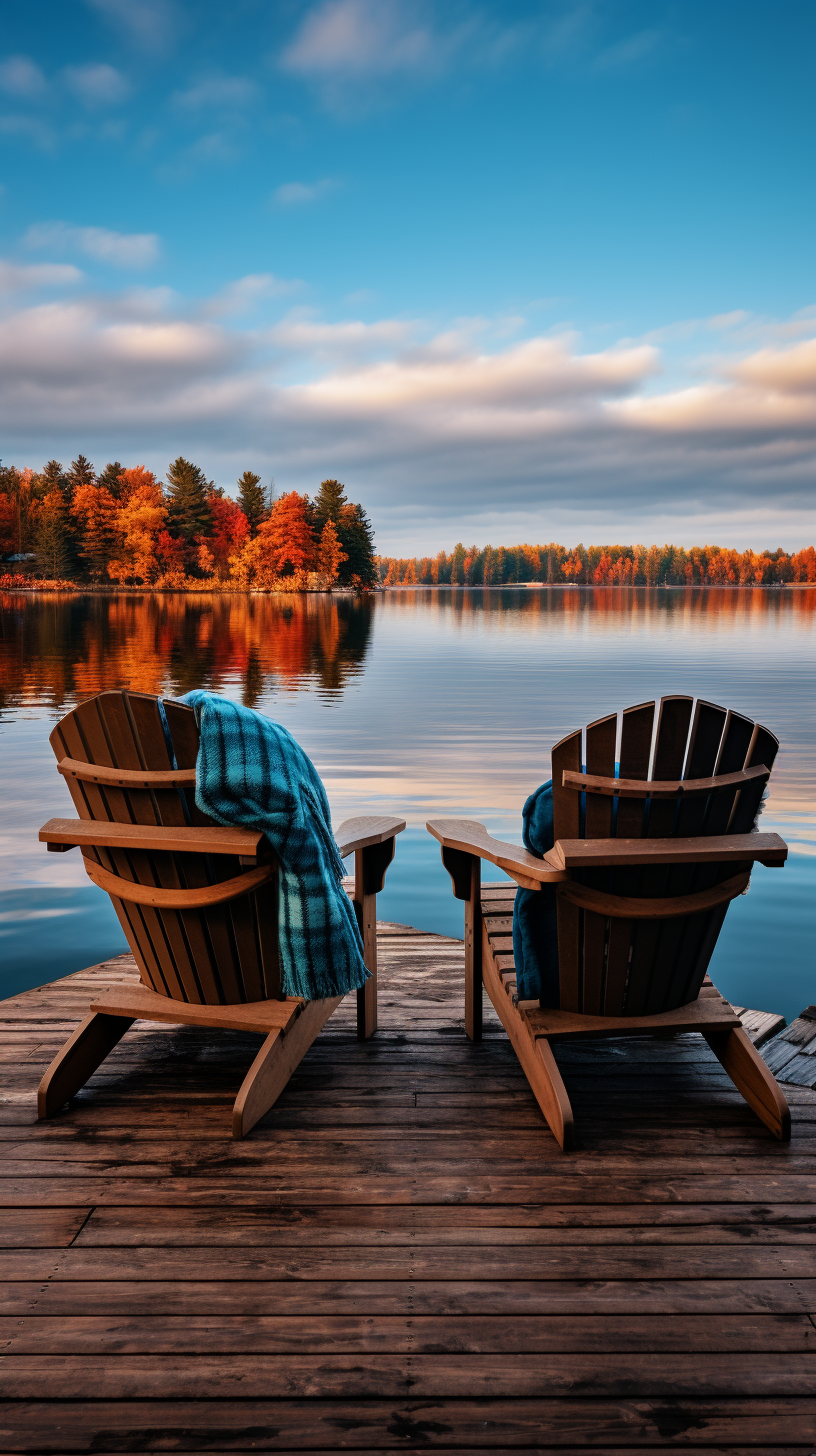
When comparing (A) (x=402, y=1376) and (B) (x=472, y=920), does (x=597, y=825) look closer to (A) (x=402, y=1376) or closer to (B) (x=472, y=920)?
(B) (x=472, y=920)

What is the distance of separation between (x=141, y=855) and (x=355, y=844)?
0.70m

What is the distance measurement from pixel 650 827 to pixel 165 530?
69059mm

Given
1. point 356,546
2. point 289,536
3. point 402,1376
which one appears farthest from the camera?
point 356,546

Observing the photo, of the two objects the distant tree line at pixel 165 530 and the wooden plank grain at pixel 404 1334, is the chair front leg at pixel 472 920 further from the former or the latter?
the distant tree line at pixel 165 530

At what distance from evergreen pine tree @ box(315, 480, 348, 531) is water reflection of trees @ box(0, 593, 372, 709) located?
22615 millimetres

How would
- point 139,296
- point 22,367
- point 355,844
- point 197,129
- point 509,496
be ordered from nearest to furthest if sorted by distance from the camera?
point 355,844, point 197,129, point 139,296, point 22,367, point 509,496

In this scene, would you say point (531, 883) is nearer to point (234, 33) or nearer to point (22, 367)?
point (234, 33)

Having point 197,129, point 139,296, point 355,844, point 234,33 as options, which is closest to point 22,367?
point 139,296

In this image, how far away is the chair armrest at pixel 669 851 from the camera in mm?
2139

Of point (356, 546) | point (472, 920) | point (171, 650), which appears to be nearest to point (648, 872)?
point (472, 920)

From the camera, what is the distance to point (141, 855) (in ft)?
7.68

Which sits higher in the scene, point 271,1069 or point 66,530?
point 66,530

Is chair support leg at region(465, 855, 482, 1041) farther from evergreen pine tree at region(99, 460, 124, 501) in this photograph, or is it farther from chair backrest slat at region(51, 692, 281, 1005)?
evergreen pine tree at region(99, 460, 124, 501)

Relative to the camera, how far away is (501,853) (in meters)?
2.40
